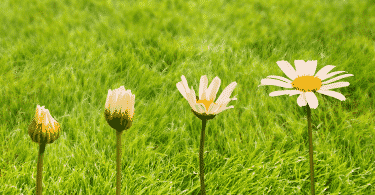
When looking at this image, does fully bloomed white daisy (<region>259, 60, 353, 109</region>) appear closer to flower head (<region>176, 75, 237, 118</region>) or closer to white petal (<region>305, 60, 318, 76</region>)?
white petal (<region>305, 60, 318, 76</region>)

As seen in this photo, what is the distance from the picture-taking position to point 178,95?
2064 millimetres

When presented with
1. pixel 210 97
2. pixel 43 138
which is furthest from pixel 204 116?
pixel 43 138

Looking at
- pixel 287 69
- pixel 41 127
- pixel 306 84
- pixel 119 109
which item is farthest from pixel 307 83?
pixel 41 127

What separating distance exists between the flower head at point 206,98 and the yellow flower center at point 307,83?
0.24m

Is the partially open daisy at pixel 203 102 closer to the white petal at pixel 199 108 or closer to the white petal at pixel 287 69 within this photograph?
the white petal at pixel 199 108

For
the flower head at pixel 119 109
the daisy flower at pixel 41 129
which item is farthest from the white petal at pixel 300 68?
the daisy flower at pixel 41 129

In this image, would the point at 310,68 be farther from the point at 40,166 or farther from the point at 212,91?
the point at 40,166

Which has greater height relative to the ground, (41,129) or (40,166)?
(41,129)

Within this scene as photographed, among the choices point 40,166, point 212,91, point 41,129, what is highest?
point 212,91

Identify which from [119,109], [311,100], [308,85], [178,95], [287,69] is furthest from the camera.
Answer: [178,95]

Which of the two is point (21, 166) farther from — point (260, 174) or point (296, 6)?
point (296, 6)

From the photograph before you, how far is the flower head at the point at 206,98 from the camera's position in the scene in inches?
41.6

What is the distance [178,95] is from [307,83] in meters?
0.94

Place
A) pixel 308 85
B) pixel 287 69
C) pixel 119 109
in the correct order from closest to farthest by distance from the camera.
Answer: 1. pixel 119 109
2. pixel 308 85
3. pixel 287 69
